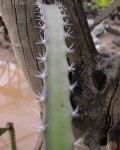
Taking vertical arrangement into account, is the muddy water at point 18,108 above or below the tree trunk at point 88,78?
below

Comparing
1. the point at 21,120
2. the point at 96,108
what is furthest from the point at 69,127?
the point at 21,120

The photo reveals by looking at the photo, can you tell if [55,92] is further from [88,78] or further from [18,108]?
[18,108]

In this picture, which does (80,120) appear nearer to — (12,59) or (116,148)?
(116,148)

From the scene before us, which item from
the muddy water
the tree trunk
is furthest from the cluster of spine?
the muddy water

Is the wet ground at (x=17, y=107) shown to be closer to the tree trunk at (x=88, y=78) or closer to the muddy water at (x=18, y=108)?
the muddy water at (x=18, y=108)

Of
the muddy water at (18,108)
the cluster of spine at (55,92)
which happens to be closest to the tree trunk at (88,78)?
the cluster of spine at (55,92)

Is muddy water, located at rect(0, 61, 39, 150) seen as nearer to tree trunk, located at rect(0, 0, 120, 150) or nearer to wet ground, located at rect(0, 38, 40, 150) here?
wet ground, located at rect(0, 38, 40, 150)

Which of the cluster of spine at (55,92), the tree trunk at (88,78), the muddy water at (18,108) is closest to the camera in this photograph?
the cluster of spine at (55,92)
